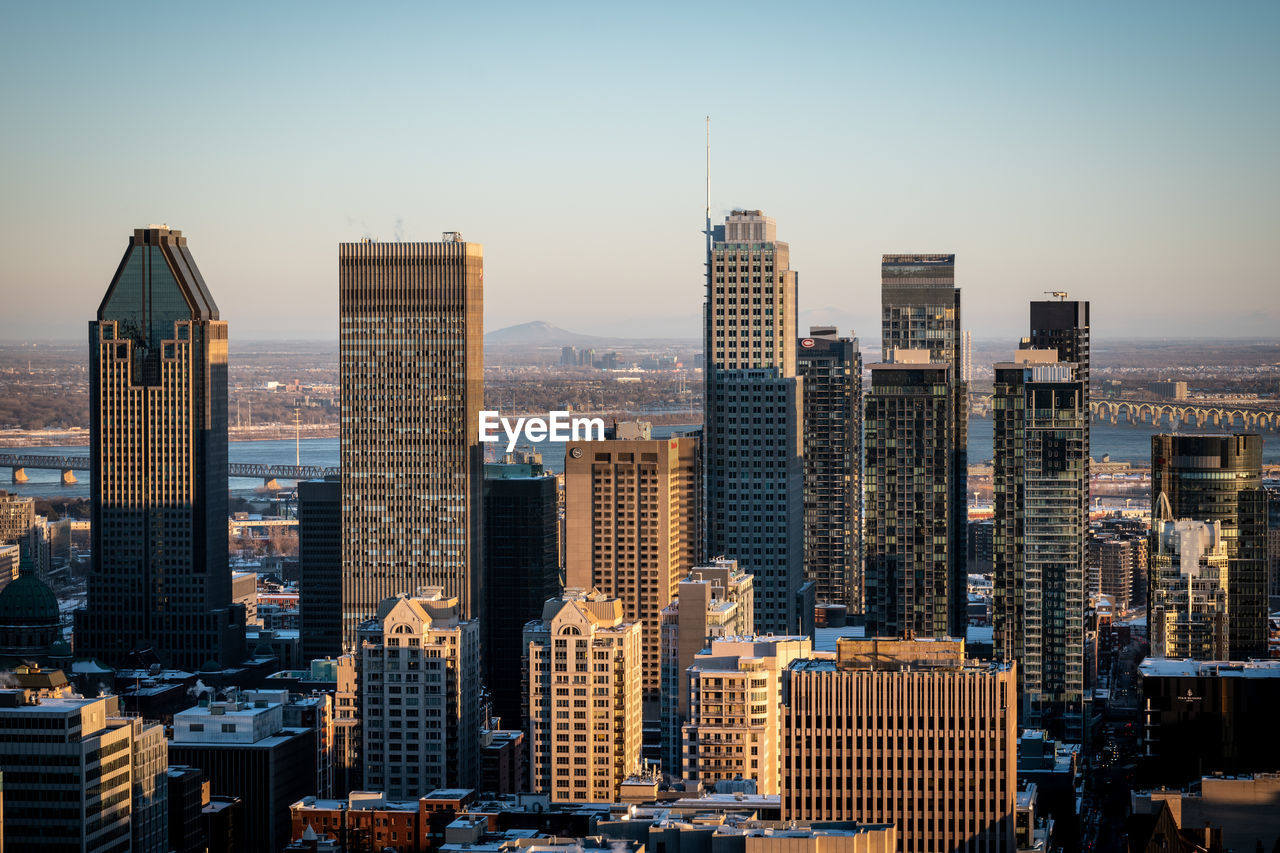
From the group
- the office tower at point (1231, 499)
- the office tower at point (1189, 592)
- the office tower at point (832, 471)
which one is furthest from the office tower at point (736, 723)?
the office tower at point (832, 471)

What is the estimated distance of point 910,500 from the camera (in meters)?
150

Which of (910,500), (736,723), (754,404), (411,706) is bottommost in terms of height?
(411,706)

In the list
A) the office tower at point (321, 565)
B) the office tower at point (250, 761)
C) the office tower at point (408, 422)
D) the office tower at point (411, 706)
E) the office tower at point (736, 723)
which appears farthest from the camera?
the office tower at point (321, 565)

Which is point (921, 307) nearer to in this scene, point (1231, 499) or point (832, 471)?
point (832, 471)

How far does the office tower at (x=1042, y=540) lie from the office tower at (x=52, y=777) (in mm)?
68283

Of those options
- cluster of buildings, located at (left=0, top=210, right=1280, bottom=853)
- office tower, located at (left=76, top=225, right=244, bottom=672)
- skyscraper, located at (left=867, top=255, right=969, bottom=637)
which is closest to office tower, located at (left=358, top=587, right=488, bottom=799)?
cluster of buildings, located at (left=0, top=210, right=1280, bottom=853)

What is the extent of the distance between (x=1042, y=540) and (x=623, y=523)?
32.1m

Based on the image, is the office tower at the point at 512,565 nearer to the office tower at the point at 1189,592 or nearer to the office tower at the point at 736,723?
the office tower at the point at 736,723

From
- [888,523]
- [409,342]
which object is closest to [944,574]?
[888,523]

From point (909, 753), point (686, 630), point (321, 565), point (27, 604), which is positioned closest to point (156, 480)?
point (321, 565)

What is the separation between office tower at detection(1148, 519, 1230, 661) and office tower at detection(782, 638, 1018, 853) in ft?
182

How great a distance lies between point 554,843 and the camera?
7362 centimetres

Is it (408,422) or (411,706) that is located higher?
(408,422)

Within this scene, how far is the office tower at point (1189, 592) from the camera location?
12888 centimetres
